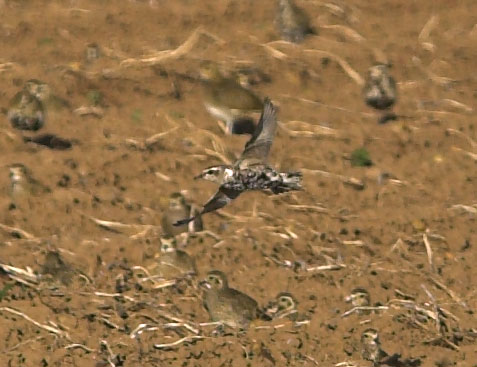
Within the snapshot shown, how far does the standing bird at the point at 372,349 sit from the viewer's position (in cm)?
802

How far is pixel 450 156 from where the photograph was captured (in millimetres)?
12883

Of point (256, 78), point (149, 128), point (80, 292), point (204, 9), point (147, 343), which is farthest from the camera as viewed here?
point (204, 9)

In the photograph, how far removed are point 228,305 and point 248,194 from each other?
9.81ft

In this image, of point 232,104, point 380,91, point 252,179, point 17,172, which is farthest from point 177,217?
point 380,91

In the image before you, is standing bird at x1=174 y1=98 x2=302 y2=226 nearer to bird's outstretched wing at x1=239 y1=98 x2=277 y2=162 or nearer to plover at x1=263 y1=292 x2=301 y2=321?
bird's outstretched wing at x1=239 y1=98 x2=277 y2=162

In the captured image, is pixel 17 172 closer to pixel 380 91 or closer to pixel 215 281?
pixel 215 281

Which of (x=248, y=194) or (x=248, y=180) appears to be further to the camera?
(x=248, y=194)

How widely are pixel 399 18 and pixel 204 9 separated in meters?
2.39

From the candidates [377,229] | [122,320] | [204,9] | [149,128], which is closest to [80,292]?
[122,320]

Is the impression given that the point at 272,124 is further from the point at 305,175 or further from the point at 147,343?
the point at 305,175

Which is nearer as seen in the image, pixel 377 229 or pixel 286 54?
pixel 377 229

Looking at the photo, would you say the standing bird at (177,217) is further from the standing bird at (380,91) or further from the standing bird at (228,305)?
the standing bird at (380,91)

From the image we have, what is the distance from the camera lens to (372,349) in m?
8.04

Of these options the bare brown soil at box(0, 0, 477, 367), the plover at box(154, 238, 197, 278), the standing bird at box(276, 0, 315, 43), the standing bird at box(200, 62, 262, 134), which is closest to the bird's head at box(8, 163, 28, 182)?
the bare brown soil at box(0, 0, 477, 367)
